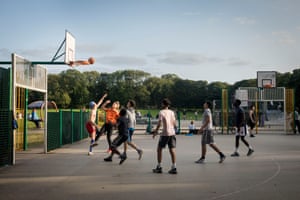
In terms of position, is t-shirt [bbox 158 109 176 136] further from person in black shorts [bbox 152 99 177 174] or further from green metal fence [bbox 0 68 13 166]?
green metal fence [bbox 0 68 13 166]

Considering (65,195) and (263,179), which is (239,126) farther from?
(65,195)

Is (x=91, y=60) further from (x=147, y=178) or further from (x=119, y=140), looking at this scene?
(x=147, y=178)


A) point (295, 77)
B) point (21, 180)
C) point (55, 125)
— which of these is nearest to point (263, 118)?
point (55, 125)

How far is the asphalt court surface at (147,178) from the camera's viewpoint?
6715mm

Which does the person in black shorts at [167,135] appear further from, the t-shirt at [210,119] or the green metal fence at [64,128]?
the green metal fence at [64,128]

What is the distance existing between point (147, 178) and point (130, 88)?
98.9 meters

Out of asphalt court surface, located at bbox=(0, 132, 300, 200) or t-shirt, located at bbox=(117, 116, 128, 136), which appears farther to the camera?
t-shirt, located at bbox=(117, 116, 128, 136)

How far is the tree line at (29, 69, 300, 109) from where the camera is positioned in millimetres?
97188

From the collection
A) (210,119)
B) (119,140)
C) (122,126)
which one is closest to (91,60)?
(122,126)

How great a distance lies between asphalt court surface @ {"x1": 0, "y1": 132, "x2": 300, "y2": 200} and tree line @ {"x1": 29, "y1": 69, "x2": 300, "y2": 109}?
77.5m

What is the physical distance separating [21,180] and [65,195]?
2001 millimetres

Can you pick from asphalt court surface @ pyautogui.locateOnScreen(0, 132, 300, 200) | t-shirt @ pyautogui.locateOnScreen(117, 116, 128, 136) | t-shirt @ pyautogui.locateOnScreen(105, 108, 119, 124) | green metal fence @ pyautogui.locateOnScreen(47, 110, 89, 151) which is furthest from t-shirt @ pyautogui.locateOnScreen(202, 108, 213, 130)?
green metal fence @ pyautogui.locateOnScreen(47, 110, 89, 151)

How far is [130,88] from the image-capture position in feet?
351

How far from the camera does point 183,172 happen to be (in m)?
9.13
